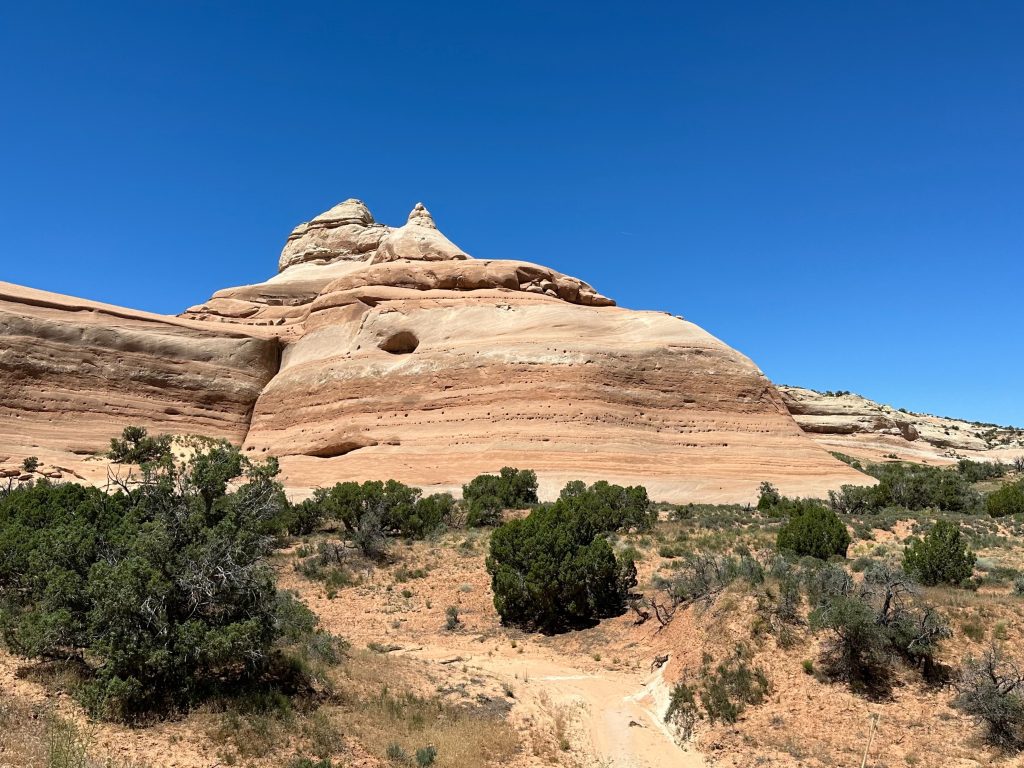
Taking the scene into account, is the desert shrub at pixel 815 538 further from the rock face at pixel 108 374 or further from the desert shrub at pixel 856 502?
the rock face at pixel 108 374

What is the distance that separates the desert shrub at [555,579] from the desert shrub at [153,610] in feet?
16.6

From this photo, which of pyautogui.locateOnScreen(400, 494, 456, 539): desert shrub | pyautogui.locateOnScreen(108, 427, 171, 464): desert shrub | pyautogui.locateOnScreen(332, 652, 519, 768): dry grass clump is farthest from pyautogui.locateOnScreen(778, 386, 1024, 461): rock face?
pyautogui.locateOnScreen(332, 652, 519, 768): dry grass clump

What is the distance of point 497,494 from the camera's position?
24.0 m

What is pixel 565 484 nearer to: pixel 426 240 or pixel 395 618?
pixel 395 618

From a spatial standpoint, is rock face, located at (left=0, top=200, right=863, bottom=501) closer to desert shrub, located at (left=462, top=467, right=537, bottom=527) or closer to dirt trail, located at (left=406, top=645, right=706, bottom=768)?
desert shrub, located at (left=462, top=467, right=537, bottom=527)

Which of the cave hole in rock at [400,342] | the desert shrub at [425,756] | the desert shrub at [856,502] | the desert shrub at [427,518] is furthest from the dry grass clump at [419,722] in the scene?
the cave hole in rock at [400,342]

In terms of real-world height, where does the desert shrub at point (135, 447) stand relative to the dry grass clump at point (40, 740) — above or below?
above

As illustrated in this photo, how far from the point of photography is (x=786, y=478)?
90.9ft

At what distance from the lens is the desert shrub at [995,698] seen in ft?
24.9

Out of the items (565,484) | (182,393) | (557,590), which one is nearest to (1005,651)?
(557,590)

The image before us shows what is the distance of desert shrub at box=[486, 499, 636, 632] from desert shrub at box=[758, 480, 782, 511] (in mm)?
10282

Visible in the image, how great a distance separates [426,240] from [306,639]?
138 ft

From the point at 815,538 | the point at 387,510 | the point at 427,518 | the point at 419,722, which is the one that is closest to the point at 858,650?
the point at 419,722

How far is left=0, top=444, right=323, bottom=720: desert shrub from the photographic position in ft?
24.8
